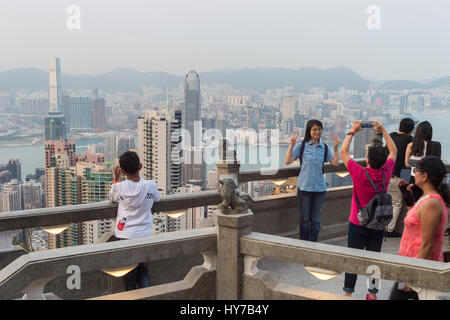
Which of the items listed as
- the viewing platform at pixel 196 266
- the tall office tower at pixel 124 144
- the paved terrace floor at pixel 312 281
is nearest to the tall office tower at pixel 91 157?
the tall office tower at pixel 124 144

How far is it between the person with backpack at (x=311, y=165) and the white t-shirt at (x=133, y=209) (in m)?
2.52

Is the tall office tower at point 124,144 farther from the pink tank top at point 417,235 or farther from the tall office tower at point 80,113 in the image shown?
the pink tank top at point 417,235

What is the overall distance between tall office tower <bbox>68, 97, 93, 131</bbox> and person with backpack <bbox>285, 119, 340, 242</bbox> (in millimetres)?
A: 28726

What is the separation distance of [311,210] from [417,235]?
2802 millimetres

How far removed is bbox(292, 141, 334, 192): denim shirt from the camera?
6.24 meters

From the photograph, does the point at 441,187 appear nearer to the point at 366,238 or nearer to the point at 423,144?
the point at 366,238

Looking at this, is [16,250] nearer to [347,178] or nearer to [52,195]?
[347,178]

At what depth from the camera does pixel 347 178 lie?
8.59m

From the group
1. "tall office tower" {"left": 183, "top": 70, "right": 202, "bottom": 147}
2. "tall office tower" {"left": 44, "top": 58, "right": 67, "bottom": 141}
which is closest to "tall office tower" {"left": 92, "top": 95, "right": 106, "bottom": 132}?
"tall office tower" {"left": 44, "top": 58, "right": 67, "bottom": 141}

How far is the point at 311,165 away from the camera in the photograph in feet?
20.5

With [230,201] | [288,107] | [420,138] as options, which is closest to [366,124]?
[420,138]

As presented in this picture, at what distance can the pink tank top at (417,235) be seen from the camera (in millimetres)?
3574
